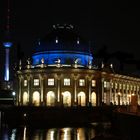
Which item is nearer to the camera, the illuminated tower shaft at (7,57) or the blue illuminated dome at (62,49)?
the blue illuminated dome at (62,49)

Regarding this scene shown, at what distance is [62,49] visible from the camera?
120062mm

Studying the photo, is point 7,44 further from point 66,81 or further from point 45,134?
point 45,134

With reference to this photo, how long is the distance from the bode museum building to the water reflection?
3093cm

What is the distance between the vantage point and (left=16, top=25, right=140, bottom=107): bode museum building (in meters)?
111

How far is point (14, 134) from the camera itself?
70.5m

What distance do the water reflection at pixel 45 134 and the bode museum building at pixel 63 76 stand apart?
101 feet

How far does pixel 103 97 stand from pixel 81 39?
763 inches

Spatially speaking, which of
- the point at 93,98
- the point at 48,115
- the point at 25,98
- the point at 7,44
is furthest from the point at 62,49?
the point at 7,44

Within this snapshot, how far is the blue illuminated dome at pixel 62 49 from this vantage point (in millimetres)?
119369

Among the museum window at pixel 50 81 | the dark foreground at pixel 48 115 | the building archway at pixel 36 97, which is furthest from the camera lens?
the building archway at pixel 36 97

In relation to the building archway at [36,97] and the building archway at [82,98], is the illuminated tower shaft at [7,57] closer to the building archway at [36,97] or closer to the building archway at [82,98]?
the building archway at [36,97]

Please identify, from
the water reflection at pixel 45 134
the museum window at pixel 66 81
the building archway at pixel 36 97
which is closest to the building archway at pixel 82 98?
the museum window at pixel 66 81

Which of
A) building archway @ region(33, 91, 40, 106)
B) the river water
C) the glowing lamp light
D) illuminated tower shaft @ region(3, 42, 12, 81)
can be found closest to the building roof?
building archway @ region(33, 91, 40, 106)

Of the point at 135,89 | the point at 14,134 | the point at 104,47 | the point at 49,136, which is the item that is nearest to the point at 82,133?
the point at 49,136
